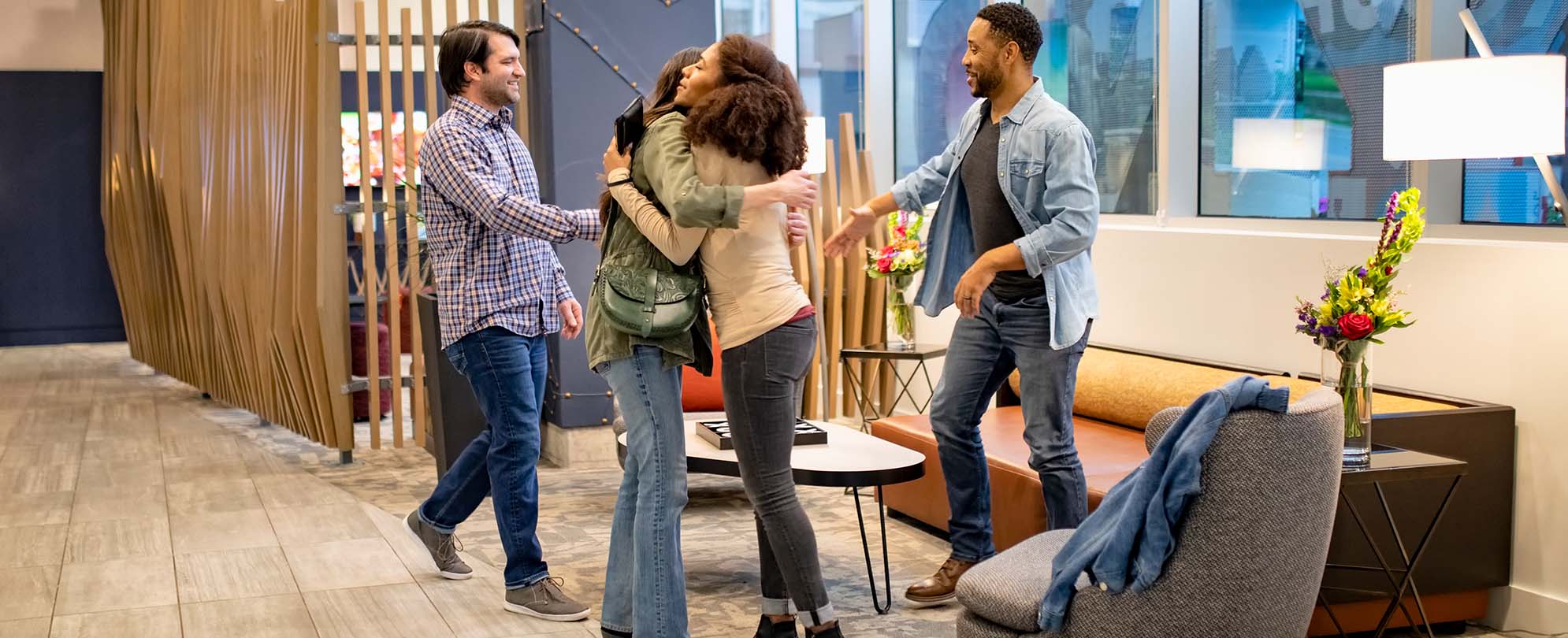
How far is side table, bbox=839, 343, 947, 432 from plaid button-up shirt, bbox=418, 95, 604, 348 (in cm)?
192

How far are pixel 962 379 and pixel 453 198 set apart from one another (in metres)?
1.52

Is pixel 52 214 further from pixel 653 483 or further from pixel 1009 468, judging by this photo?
pixel 653 483

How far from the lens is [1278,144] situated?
16.9 feet

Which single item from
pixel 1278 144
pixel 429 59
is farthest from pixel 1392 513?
pixel 429 59

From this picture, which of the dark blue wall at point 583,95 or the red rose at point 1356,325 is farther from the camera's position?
the dark blue wall at point 583,95

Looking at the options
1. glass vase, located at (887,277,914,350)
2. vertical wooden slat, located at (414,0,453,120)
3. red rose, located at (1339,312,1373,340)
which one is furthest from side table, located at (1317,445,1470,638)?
vertical wooden slat, located at (414,0,453,120)

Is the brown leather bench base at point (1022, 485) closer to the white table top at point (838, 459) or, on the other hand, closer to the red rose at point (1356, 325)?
the white table top at point (838, 459)

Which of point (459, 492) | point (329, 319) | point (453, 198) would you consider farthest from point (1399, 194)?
point (329, 319)

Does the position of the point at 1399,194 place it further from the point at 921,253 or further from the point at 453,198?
the point at 921,253

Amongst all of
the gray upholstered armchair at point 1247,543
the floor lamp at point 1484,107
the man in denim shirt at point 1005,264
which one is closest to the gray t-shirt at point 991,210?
the man in denim shirt at point 1005,264

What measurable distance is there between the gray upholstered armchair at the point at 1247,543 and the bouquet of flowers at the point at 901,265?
3.38 meters

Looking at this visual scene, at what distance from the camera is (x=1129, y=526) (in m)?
2.79

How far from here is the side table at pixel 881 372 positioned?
6117mm

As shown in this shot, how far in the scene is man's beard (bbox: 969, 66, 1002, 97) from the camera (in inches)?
156
